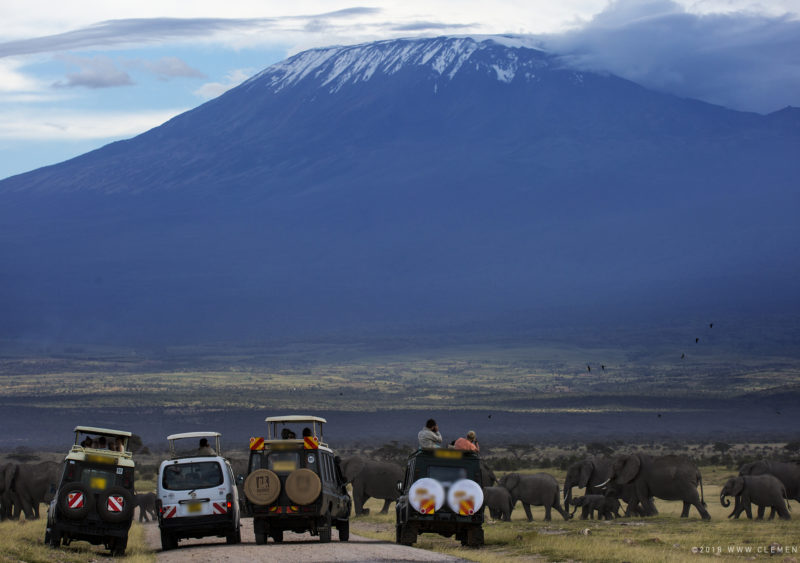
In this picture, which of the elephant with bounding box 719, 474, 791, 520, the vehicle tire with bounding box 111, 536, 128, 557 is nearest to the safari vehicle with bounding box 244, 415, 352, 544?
the vehicle tire with bounding box 111, 536, 128, 557

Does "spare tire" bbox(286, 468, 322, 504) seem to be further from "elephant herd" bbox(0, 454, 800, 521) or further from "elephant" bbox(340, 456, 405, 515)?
"elephant" bbox(340, 456, 405, 515)

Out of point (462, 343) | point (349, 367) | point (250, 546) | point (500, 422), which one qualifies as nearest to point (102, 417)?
point (500, 422)

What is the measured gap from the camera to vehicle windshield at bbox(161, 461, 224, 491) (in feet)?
81.4

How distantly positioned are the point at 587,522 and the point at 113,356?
504ft

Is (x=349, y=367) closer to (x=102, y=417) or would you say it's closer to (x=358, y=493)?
(x=102, y=417)

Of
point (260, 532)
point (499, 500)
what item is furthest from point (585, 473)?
point (260, 532)

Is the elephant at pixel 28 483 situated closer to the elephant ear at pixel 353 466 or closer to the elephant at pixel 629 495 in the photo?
the elephant ear at pixel 353 466

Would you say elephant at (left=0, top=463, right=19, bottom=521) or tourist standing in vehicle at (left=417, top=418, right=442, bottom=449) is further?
elephant at (left=0, top=463, right=19, bottom=521)

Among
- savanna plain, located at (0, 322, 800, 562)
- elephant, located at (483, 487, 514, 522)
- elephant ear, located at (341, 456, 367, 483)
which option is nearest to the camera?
savanna plain, located at (0, 322, 800, 562)

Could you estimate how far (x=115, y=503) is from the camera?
75.7 feet

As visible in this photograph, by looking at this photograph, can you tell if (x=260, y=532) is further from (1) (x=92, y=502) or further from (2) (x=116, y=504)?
(1) (x=92, y=502)

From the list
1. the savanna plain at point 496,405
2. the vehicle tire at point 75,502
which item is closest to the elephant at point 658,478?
the savanna plain at point 496,405

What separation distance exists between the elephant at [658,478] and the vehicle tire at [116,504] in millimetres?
14390

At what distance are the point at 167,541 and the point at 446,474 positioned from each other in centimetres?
542
